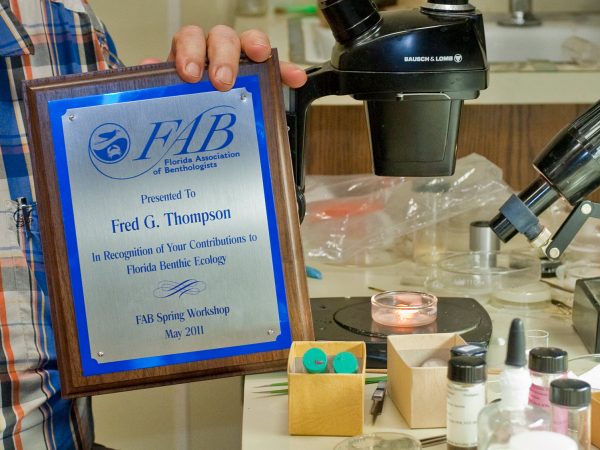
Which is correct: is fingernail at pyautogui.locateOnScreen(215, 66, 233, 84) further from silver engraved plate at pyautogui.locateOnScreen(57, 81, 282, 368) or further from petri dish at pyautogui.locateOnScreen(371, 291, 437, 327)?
petri dish at pyautogui.locateOnScreen(371, 291, 437, 327)

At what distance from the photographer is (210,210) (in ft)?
4.30

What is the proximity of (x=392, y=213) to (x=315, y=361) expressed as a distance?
927 mm

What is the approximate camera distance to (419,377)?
1.16m

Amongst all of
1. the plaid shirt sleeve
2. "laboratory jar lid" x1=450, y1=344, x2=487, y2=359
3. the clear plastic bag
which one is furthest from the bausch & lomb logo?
the clear plastic bag

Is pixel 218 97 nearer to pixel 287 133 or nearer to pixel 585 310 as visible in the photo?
pixel 287 133

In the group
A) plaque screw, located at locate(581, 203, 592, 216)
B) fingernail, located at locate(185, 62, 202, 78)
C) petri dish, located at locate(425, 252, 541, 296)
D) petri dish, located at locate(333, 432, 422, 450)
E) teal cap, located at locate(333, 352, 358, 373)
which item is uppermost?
fingernail, located at locate(185, 62, 202, 78)

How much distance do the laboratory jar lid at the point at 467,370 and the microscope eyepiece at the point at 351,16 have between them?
1.76 feet

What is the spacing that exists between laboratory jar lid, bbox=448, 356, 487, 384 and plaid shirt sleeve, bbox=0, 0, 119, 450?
653 millimetres

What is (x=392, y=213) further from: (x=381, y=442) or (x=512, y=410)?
(x=512, y=410)

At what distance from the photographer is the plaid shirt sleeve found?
1438 mm

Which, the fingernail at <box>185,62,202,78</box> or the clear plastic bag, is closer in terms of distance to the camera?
the fingernail at <box>185,62,202,78</box>

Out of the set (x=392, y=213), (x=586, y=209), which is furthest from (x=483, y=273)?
(x=586, y=209)

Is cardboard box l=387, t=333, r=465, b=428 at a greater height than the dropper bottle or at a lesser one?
lesser

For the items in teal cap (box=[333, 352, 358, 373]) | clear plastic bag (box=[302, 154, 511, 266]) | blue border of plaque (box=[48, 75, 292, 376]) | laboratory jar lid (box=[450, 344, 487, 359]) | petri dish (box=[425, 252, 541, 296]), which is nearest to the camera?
laboratory jar lid (box=[450, 344, 487, 359])
